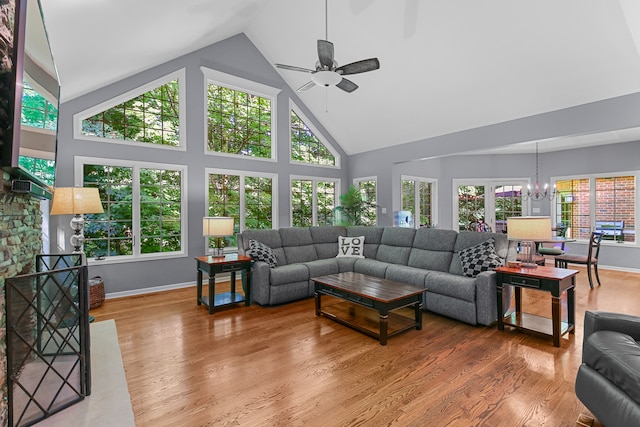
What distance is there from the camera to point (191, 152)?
5.40 metres

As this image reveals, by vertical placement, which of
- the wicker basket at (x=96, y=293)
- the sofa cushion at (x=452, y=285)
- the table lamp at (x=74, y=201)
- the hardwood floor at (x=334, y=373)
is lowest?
the hardwood floor at (x=334, y=373)

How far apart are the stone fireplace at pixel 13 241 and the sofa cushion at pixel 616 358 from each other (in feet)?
10.4

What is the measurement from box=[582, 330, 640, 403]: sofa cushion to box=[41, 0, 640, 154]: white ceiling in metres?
3.38

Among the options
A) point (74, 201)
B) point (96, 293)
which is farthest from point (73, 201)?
point (96, 293)

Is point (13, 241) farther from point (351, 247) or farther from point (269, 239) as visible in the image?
point (351, 247)

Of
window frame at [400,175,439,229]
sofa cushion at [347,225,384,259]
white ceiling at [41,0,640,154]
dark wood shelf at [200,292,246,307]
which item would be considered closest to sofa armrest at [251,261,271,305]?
dark wood shelf at [200,292,246,307]

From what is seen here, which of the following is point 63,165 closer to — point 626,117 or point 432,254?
point 432,254

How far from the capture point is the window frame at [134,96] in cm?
448

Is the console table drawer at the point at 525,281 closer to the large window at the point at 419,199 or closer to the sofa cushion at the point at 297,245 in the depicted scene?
the sofa cushion at the point at 297,245

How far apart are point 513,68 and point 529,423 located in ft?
13.8

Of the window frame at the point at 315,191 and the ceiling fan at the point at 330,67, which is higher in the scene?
the ceiling fan at the point at 330,67

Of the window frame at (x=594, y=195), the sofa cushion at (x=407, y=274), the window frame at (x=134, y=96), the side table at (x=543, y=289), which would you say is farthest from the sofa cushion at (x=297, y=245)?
the window frame at (x=594, y=195)

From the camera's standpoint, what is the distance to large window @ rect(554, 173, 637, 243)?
674 cm

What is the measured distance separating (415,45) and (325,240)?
3.32m
